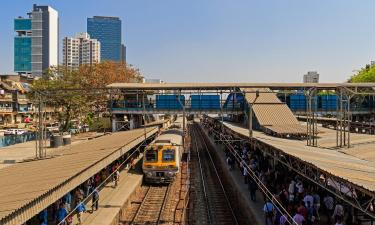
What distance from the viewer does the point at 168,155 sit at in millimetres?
25844

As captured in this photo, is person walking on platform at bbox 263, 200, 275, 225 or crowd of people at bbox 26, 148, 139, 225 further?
crowd of people at bbox 26, 148, 139, 225

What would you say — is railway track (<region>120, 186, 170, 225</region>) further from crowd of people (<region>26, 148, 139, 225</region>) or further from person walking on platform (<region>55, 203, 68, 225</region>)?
person walking on platform (<region>55, 203, 68, 225</region>)

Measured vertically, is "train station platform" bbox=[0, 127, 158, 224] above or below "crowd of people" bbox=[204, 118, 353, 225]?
above

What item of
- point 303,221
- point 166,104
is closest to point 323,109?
point 166,104

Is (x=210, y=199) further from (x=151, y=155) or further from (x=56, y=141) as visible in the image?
(x=56, y=141)

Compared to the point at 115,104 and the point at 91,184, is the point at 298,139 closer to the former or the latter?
the point at 91,184

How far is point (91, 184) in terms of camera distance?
67.8ft

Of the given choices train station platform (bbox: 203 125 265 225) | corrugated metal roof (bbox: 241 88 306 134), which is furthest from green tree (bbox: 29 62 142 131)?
train station platform (bbox: 203 125 265 225)

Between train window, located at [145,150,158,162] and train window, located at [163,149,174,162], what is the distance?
0.56 metres

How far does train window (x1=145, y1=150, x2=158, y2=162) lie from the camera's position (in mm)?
25652

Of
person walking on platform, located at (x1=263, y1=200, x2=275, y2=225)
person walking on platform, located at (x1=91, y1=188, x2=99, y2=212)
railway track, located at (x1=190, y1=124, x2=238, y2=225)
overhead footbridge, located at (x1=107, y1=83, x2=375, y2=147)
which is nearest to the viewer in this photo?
person walking on platform, located at (x1=263, y1=200, x2=275, y2=225)

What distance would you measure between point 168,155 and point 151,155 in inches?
43.7

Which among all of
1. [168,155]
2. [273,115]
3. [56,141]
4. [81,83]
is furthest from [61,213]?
[81,83]

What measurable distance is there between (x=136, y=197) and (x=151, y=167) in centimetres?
315
